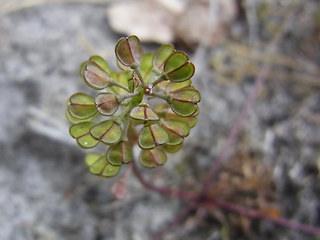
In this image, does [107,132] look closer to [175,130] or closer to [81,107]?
[81,107]

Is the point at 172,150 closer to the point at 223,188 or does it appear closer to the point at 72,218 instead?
the point at 223,188

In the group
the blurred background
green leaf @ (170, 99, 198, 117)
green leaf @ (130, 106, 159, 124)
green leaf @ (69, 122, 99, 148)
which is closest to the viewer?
green leaf @ (130, 106, 159, 124)

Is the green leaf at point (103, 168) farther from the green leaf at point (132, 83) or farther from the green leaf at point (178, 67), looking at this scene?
the green leaf at point (178, 67)

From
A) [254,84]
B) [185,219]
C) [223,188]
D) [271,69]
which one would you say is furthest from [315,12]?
[185,219]

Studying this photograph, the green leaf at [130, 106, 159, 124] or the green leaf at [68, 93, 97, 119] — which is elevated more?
the green leaf at [68, 93, 97, 119]

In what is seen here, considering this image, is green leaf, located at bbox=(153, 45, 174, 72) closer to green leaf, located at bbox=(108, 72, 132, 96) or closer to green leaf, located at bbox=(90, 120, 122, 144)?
green leaf, located at bbox=(108, 72, 132, 96)

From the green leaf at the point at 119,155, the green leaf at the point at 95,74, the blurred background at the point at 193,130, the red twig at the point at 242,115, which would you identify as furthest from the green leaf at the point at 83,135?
the red twig at the point at 242,115

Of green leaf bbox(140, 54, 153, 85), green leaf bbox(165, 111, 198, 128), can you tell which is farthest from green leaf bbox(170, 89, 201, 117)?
green leaf bbox(140, 54, 153, 85)
